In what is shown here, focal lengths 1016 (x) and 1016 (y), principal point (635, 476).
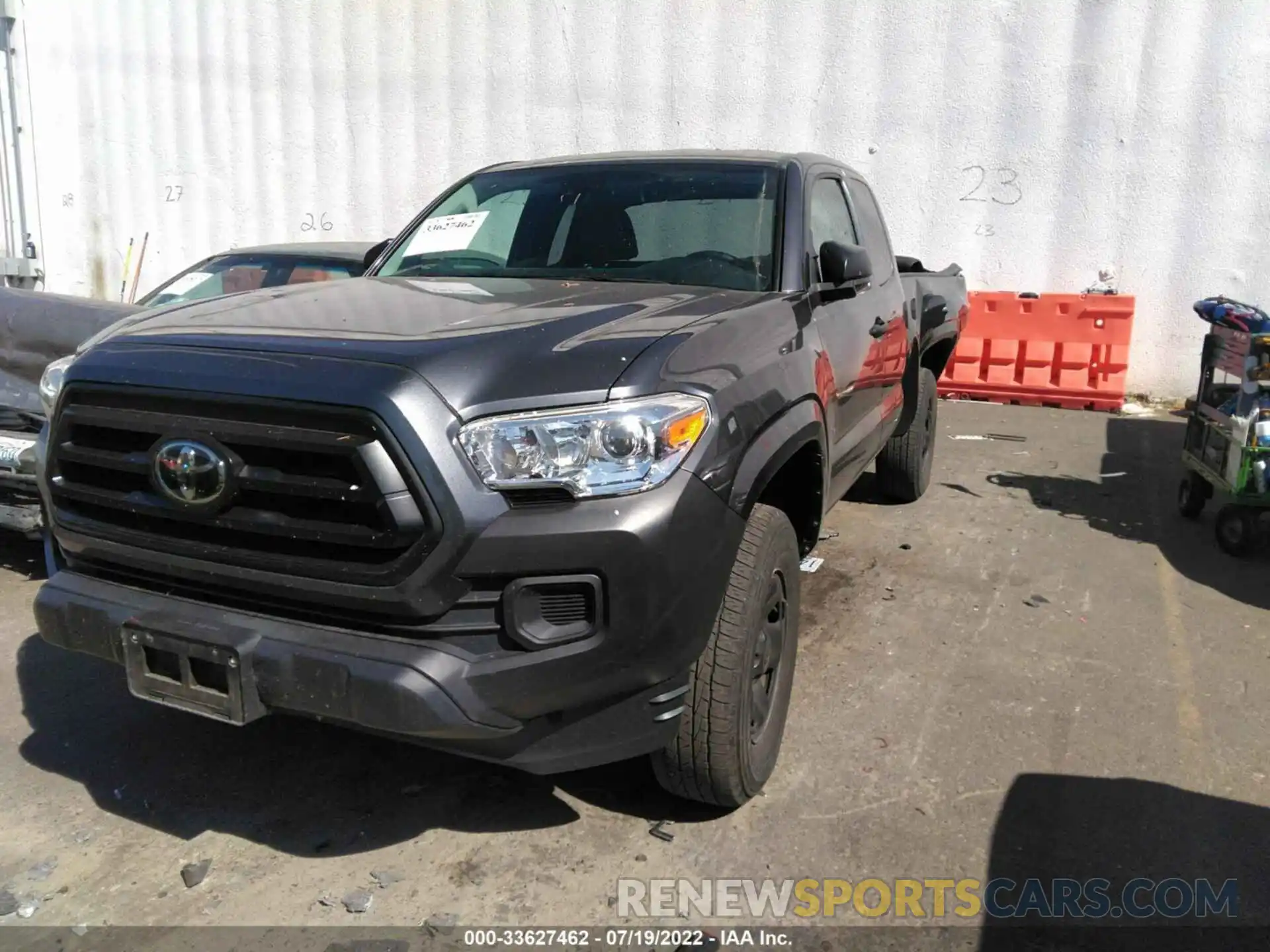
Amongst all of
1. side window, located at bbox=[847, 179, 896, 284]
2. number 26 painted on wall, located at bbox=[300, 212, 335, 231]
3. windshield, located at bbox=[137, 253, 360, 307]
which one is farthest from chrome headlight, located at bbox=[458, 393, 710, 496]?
number 26 painted on wall, located at bbox=[300, 212, 335, 231]

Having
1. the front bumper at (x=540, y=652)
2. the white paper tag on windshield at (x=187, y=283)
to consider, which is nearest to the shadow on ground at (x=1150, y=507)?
the front bumper at (x=540, y=652)

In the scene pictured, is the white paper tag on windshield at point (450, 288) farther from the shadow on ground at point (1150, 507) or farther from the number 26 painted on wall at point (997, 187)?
the number 26 painted on wall at point (997, 187)

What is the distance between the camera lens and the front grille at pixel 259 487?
215 centimetres

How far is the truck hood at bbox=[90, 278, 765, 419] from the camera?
2236mm

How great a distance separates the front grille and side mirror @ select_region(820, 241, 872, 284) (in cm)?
185

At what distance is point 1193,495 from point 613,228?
12.8 feet

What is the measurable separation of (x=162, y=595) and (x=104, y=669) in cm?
150

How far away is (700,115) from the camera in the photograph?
33.7ft

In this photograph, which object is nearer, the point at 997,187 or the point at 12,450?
the point at 12,450

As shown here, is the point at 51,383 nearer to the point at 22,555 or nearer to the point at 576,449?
the point at 576,449

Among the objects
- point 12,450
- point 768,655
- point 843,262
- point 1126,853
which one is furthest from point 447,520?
point 12,450

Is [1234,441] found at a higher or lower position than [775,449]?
lower

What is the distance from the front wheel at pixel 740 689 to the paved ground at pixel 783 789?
186mm

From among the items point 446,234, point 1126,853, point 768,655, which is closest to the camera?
point 1126,853
